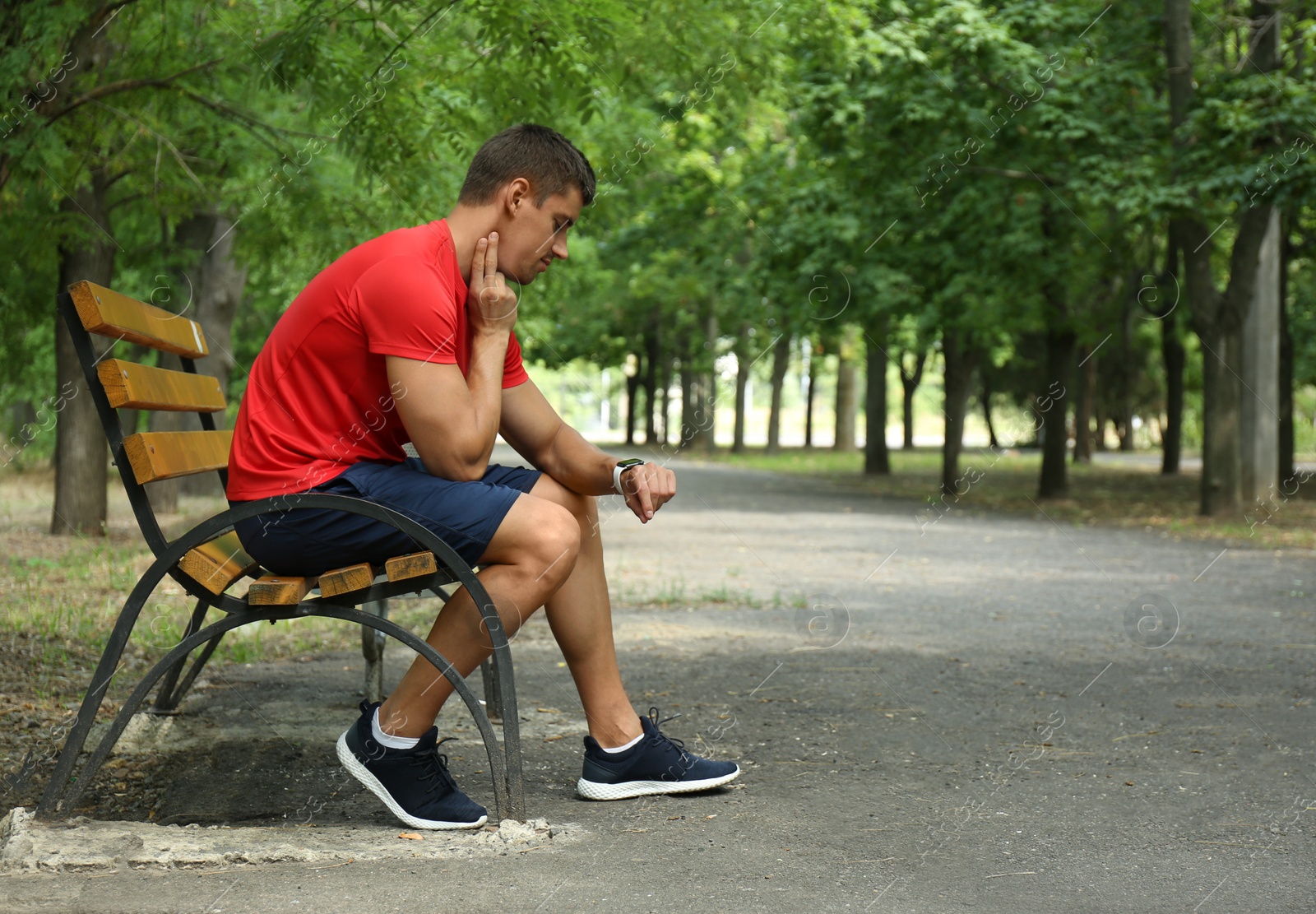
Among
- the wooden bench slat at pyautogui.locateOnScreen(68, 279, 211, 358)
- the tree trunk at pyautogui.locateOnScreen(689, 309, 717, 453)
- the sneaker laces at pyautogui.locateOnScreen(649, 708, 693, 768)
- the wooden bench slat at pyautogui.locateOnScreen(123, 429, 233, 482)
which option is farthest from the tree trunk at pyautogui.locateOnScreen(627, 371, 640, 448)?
the sneaker laces at pyautogui.locateOnScreen(649, 708, 693, 768)

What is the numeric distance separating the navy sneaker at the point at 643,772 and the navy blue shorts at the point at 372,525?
0.68m

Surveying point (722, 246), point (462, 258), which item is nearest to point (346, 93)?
point (462, 258)

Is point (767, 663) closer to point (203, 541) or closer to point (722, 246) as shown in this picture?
point (203, 541)

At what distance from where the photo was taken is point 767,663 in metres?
5.61

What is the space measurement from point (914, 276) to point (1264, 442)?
4.87m

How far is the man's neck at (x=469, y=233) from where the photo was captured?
3307 millimetres

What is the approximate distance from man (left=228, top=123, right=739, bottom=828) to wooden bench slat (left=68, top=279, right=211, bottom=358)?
0.39m

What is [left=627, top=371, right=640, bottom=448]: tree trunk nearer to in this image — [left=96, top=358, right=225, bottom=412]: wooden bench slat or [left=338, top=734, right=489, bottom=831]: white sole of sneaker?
[left=96, top=358, right=225, bottom=412]: wooden bench slat

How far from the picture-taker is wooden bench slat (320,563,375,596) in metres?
2.98

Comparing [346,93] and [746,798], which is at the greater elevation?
[346,93]

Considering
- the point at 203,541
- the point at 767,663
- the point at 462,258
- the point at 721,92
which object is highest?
the point at 721,92

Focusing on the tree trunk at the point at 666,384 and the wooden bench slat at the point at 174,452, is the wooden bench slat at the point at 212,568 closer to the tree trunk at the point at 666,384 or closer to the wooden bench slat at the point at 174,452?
the wooden bench slat at the point at 174,452

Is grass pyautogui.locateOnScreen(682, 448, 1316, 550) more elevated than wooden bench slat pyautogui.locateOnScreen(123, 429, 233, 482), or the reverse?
wooden bench slat pyautogui.locateOnScreen(123, 429, 233, 482)

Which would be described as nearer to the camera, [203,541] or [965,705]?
[203,541]
